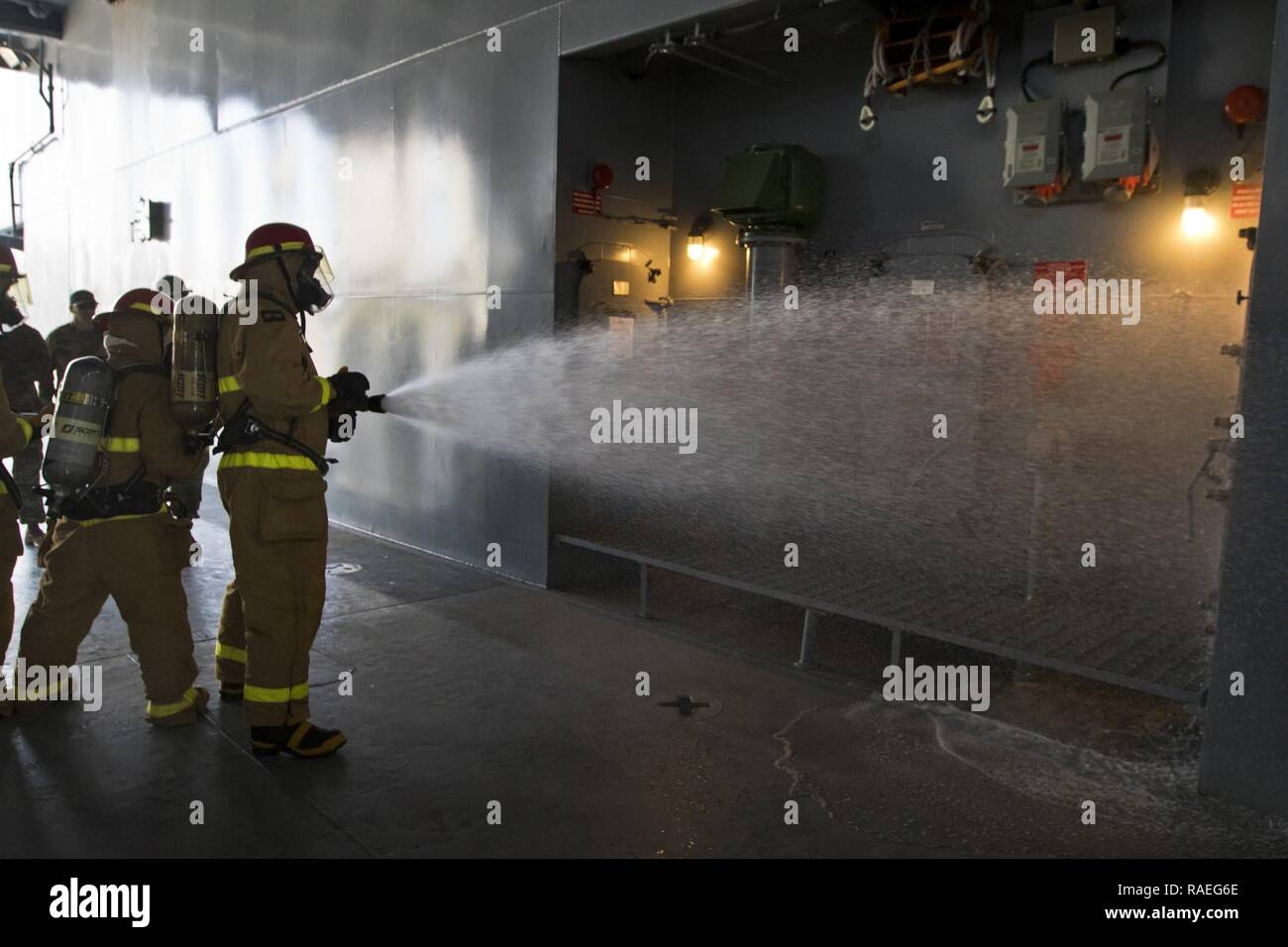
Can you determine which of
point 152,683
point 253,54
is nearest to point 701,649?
point 152,683

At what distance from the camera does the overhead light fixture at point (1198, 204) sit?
4.98 m

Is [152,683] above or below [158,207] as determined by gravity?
below

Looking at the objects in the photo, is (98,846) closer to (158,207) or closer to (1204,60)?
(1204,60)

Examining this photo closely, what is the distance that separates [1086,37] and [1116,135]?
2.07 ft

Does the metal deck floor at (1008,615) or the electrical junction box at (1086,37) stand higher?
the electrical junction box at (1086,37)

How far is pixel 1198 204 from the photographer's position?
5035mm

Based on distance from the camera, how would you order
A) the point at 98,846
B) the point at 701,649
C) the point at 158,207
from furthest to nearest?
1. the point at 158,207
2. the point at 701,649
3. the point at 98,846

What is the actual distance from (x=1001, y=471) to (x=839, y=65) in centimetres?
Answer: 299

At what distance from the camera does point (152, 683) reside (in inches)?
166

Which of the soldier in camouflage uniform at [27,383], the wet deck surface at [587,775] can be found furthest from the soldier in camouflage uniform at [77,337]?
the wet deck surface at [587,775]

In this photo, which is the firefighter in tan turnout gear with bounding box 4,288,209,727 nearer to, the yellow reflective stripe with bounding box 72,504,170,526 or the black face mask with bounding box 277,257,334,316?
the yellow reflective stripe with bounding box 72,504,170,526

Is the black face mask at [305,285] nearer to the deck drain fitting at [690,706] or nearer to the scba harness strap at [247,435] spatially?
the scba harness strap at [247,435]

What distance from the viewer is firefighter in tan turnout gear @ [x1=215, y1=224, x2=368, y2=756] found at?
3.82m

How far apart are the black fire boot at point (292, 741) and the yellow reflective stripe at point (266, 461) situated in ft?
3.43
